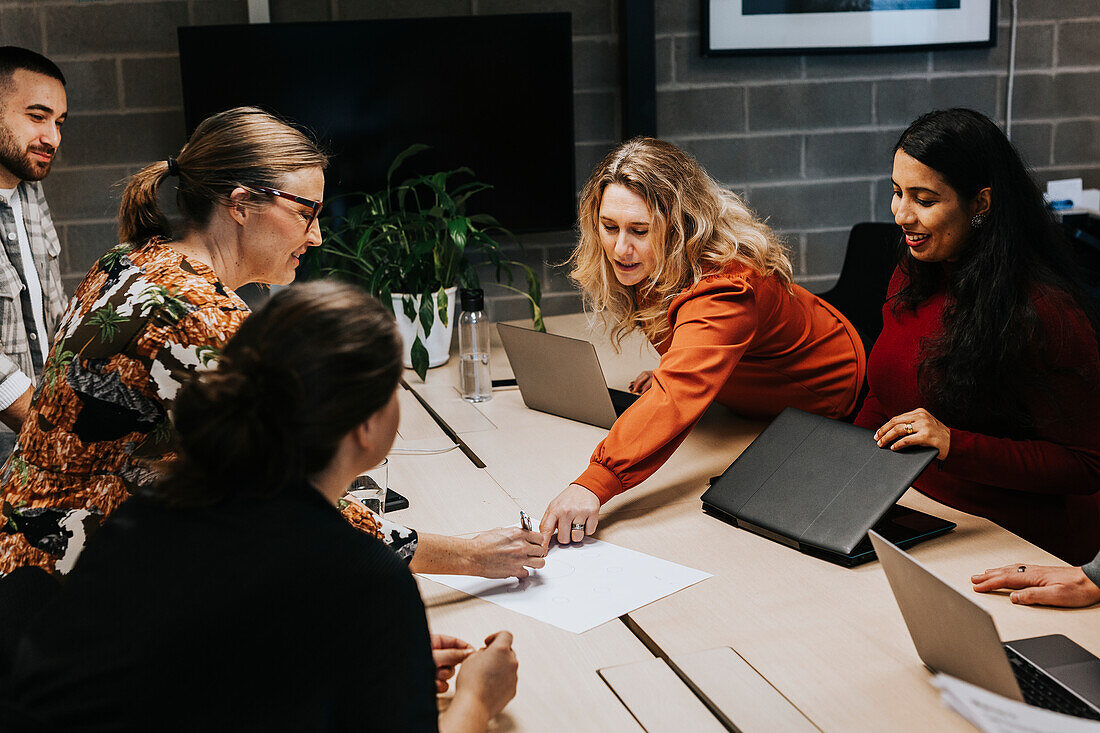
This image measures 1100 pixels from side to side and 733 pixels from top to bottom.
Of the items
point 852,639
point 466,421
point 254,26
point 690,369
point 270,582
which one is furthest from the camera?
point 254,26

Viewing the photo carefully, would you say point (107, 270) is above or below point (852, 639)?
above

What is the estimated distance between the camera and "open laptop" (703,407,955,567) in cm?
140

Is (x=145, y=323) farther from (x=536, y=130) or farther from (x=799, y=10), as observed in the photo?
(x=799, y=10)

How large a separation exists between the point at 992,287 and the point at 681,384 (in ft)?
1.72

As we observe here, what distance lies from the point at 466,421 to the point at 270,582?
1408mm

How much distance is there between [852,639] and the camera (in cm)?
118

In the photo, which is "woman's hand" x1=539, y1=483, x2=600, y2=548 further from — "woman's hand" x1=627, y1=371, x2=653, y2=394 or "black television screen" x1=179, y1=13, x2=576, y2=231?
"black television screen" x1=179, y1=13, x2=576, y2=231

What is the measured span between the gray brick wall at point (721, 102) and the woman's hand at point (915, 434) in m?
1.84

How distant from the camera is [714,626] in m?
1.22

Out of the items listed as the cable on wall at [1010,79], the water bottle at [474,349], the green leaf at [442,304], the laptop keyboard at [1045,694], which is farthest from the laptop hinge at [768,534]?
the cable on wall at [1010,79]

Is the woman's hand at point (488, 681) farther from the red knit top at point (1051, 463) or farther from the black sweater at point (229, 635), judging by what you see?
the red knit top at point (1051, 463)

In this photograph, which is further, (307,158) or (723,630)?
(307,158)

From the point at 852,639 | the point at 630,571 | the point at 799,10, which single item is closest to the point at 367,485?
the point at 630,571

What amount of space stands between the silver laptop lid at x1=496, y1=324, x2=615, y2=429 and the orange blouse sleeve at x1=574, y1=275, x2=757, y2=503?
0.23 meters
